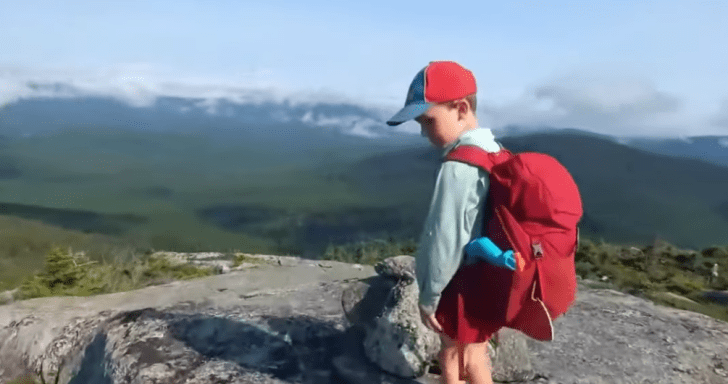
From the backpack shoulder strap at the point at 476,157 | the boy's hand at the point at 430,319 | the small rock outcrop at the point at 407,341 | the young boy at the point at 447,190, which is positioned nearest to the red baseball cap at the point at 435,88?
the young boy at the point at 447,190

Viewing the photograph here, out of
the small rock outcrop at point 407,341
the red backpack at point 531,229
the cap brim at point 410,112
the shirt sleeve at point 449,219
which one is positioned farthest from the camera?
the small rock outcrop at point 407,341

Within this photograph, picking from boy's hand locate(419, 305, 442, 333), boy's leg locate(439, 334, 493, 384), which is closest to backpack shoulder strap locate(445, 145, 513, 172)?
boy's hand locate(419, 305, 442, 333)

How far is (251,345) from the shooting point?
486 centimetres

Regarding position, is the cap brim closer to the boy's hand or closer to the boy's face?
the boy's face

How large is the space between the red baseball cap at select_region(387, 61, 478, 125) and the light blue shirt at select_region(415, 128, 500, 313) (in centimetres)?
29

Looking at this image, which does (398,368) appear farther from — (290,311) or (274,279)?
(274,279)

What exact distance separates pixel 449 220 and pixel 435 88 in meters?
0.70

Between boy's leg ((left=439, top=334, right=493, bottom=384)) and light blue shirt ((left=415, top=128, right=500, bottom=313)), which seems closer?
light blue shirt ((left=415, top=128, right=500, bottom=313))

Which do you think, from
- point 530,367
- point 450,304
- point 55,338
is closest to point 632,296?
point 530,367

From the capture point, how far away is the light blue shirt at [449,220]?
305 cm

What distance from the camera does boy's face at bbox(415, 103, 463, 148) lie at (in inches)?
128

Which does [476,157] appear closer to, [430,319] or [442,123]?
[442,123]

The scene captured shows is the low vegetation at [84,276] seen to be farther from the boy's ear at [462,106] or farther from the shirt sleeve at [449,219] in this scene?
the boy's ear at [462,106]

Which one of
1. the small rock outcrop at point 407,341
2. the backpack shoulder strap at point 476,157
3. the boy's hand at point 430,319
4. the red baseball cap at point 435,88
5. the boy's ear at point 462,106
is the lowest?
the small rock outcrop at point 407,341
